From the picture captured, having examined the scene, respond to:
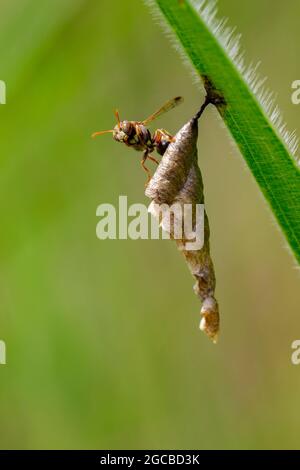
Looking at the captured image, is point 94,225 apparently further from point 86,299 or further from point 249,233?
point 249,233

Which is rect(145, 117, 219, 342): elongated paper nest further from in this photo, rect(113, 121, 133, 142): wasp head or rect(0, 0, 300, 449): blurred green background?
rect(0, 0, 300, 449): blurred green background

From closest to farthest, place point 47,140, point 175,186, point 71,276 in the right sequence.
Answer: point 175,186 < point 47,140 < point 71,276

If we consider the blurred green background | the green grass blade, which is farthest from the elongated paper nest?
the blurred green background

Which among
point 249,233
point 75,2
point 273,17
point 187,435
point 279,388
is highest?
point 273,17

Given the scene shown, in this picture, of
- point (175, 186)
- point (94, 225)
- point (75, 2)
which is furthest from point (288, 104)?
point (175, 186)

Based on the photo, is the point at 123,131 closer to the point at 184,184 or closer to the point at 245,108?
the point at 184,184
